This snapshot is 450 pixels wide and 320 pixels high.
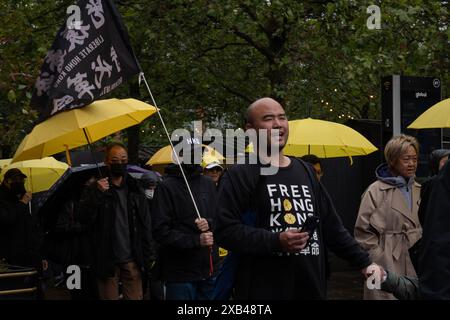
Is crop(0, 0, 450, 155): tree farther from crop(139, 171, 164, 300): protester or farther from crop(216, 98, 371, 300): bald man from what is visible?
crop(216, 98, 371, 300): bald man

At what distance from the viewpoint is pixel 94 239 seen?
24.0ft

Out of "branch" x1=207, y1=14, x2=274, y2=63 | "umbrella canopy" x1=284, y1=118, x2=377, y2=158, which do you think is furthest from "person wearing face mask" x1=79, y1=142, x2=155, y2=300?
"branch" x1=207, y1=14, x2=274, y2=63

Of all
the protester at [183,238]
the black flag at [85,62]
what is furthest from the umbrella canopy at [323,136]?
the black flag at [85,62]

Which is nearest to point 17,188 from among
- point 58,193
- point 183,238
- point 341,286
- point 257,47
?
point 58,193

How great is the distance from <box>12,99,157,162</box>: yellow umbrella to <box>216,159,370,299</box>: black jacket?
245 centimetres

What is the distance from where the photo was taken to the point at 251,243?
3811 mm

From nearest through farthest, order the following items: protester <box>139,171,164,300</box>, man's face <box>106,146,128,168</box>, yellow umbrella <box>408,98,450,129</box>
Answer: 1. protester <box>139,171,164,300</box>
2. man's face <box>106,146,128,168</box>
3. yellow umbrella <box>408,98,450,129</box>

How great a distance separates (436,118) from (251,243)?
4926 millimetres

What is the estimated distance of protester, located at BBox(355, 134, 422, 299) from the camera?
5.98 m

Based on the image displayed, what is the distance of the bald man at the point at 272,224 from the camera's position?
3.89 m

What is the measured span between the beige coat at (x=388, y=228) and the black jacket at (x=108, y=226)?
2.14m

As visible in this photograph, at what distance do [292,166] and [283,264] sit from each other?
53cm

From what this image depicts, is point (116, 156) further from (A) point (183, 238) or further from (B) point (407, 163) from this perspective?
(B) point (407, 163)
